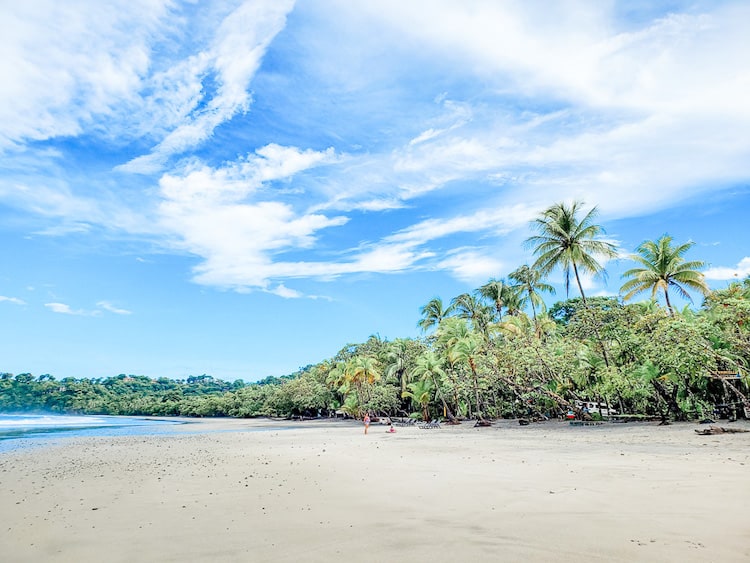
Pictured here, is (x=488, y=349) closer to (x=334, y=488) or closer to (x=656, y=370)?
(x=656, y=370)

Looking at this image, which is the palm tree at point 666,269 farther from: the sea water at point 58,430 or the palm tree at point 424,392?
the sea water at point 58,430

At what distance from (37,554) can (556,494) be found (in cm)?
685

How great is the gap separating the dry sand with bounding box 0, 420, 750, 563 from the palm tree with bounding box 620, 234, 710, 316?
67.6ft

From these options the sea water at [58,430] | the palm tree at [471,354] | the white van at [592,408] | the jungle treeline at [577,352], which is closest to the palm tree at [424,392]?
the jungle treeline at [577,352]

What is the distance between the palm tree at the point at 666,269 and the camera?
28672 millimetres

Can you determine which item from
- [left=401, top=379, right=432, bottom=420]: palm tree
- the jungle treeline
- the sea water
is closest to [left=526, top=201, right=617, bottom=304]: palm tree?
the jungle treeline

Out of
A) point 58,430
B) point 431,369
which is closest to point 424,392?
point 431,369

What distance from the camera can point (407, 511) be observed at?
6156 millimetres

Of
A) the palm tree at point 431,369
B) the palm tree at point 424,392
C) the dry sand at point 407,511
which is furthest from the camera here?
the palm tree at point 424,392

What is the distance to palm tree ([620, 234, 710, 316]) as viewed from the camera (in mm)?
28672

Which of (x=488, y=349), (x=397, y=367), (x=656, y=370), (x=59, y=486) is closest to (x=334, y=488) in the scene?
(x=59, y=486)

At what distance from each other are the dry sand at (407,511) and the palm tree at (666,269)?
20615mm

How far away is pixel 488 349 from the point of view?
2900 cm

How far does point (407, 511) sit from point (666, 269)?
30.0 m
